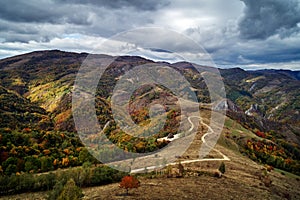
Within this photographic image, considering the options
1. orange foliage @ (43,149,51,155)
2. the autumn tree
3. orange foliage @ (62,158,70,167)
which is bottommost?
orange foliage @ (43,149,51,155)

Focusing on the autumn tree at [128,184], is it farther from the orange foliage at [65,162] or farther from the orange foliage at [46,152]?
the orange foliage at [46,152]

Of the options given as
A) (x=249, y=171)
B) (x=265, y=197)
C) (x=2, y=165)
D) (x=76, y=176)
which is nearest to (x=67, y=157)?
(x=2, y=165)

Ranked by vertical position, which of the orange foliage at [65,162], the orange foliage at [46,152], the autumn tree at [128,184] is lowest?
the orange foliage at [46,152]

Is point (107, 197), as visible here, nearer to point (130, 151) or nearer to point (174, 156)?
point (174, 156)

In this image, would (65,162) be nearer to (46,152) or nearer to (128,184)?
(46,152)

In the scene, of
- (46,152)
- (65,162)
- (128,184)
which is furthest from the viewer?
(46,152)

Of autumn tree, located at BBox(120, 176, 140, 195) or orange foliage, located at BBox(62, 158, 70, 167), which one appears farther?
orange foliage, located at BBox(62, 158, 70, 167)

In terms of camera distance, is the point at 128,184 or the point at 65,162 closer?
the point at 128,184

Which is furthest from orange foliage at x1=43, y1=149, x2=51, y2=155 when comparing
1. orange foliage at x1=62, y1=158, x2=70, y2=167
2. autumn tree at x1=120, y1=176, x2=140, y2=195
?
autumn tree at x1=120, y1=176, x2=140, y2=195

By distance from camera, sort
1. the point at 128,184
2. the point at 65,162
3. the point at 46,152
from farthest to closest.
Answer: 1. the point at 46,152
2. the point at 65,162
3. the point at 128,184

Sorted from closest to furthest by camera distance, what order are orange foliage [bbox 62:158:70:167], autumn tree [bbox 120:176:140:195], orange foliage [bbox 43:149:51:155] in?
autumn tree [bbox 120:176:140:195]
orange foliage [bbox 62:158:70:167]
orange foliage [bbox 43:149:51:155]

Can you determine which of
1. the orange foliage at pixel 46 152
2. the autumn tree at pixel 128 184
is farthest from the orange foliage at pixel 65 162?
the autumn tree at pixel 128 184

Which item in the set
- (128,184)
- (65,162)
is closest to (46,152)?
(65,162)

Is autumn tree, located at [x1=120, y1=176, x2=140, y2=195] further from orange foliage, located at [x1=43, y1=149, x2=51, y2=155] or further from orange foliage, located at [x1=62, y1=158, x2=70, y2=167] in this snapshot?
orange foliage, located at [x1=43, y1=149, x2=51, y2=155]
